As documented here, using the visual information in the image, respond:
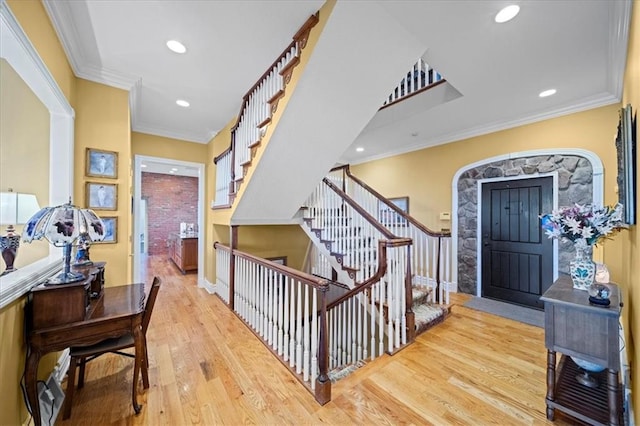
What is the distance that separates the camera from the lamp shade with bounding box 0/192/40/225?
6.55 feet

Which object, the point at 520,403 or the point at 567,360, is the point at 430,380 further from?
the point at 567,360

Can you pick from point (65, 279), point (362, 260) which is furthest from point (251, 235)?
point (65, 279)

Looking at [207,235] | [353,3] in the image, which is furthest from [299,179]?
[207,235]

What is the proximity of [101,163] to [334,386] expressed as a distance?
3423 millimetres

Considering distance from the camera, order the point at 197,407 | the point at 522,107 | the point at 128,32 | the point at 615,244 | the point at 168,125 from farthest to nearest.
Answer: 1. the point at 168,125
2. the point at 522,107
3. the point at 615,244
4. the point at 128,32
5. the point at 197,407

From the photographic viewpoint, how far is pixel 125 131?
3070mm

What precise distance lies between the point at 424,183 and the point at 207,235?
434cm

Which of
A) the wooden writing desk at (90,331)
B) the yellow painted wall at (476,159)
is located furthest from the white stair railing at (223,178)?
the yellow painted wall at (476,159)

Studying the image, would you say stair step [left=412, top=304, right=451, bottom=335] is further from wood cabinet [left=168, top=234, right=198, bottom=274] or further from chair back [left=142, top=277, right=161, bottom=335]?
wood cabinet [left=168, top=234, right=198, bottom=274]

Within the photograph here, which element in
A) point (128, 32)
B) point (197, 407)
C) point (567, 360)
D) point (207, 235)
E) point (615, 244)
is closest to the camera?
point (197, 407)

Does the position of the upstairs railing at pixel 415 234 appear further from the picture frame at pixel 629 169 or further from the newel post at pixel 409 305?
the picture frame at pixel 629 169

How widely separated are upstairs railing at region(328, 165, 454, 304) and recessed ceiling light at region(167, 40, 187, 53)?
2.58 metres

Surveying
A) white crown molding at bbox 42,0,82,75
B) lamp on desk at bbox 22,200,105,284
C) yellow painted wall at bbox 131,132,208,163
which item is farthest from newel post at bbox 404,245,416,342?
yellow painted wall at bbox 131,132,208,163

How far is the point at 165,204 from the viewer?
9.32 meters
